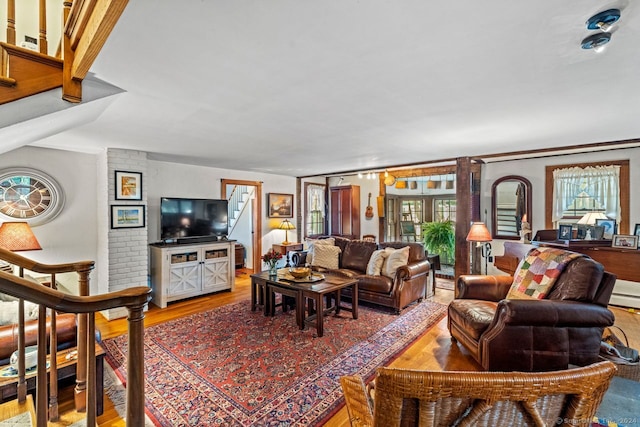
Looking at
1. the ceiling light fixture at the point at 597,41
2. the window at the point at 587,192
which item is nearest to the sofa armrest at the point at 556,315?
the ceiling light fixture at the point at 597,41

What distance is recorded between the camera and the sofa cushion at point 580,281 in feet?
7.48

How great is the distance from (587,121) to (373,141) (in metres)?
2.10

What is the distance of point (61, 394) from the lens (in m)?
2.21

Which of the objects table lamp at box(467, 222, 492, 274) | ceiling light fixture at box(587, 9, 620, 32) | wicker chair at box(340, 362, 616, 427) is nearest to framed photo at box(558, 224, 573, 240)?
table lamp at box(467, 222, 492, 274)

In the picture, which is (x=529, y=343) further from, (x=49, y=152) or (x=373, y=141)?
(x=49, y=152)

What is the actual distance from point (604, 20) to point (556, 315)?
193cm

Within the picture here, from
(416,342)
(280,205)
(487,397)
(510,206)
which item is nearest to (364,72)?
(487,397)

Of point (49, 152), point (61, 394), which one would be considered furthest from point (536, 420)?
point (49, 152)

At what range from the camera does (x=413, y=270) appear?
13.3 feet

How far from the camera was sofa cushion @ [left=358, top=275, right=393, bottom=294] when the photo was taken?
396 centimetres

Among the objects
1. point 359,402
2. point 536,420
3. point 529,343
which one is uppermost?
point 536,420

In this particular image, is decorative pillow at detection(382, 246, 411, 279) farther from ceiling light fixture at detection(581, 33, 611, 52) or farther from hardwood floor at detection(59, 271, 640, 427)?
ceiling light fixture at detection(581, 33, 611, 52)

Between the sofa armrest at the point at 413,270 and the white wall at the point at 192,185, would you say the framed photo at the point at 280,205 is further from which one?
the sofa armrest at the point at 413,270

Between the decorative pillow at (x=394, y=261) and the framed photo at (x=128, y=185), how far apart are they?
12.1 ft
